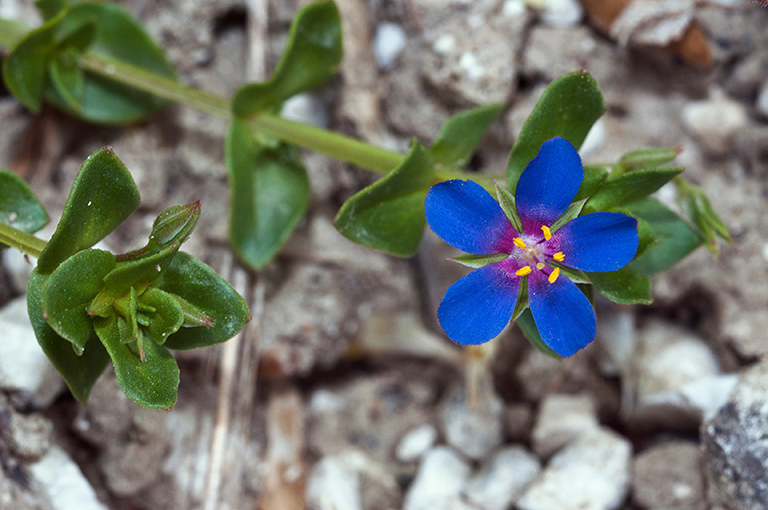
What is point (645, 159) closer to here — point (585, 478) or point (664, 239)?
point (664, 239)

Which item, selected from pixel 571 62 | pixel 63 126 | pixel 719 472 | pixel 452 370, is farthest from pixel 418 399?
pixel 63 126

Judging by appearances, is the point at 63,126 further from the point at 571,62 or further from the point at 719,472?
the point at 719,472

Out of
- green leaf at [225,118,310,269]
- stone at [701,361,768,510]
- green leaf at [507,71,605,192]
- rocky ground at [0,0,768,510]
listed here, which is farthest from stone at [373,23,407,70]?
stone at [701,361,768,510]

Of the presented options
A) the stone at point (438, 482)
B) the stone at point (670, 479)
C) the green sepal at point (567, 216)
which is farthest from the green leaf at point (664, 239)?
the stone at point (438, 482)

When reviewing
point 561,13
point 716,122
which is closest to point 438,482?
point 716,122

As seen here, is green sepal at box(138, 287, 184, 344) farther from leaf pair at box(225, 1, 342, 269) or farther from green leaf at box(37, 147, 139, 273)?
leaf pair at box(225, 1, 342, 269)

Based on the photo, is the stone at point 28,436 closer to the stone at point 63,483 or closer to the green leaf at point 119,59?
the stone at point 63,483
